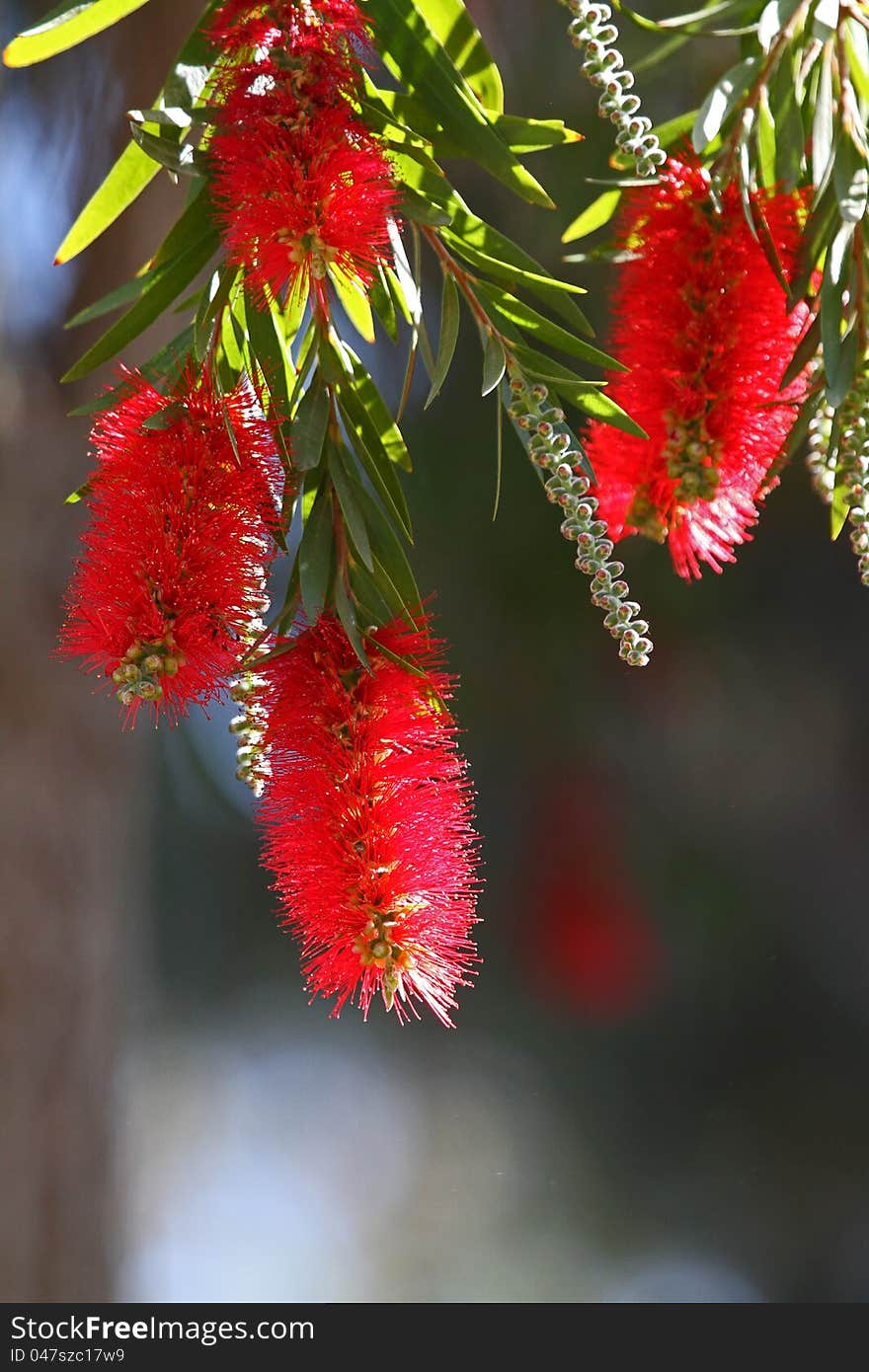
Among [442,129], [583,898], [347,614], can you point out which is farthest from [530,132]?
[583,898]

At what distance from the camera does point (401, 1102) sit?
1406mm

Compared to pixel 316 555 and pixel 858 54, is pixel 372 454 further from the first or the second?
pixel 858 54

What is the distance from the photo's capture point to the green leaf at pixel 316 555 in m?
0.30

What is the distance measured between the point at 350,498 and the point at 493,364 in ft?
0.16

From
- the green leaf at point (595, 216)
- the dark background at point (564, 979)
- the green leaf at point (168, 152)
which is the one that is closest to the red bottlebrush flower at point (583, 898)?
the dark background at point (564, 979)

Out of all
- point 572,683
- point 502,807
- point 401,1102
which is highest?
point 572,683

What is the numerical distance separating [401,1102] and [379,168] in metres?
1.28

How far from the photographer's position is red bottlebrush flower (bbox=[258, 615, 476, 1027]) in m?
0.28

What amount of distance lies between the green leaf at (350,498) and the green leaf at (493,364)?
0.05 metres

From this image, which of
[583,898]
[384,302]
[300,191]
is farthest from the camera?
[583,898]

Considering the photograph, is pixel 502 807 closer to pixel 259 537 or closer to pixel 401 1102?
pixel 401 1102

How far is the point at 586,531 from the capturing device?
0.84 feet
